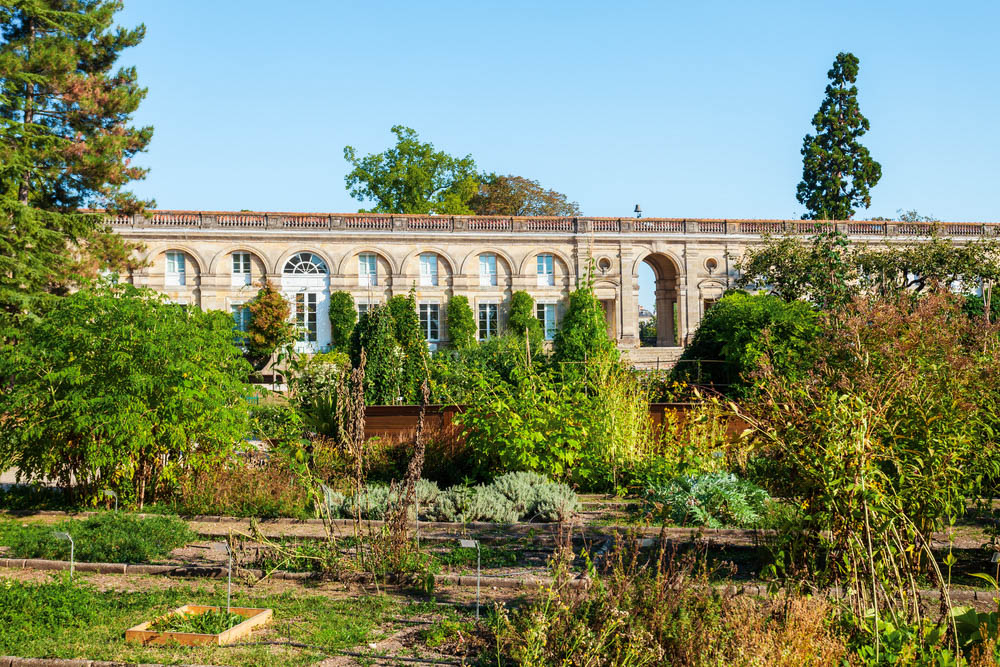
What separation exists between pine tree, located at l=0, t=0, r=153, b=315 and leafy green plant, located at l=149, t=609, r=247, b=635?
13.0 m

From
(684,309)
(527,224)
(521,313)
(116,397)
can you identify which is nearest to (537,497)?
(116,397)

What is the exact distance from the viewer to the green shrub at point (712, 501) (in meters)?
7.96

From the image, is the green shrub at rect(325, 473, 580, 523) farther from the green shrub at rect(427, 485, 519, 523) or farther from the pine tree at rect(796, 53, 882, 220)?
the pine tree at rect(796, 53, 882, 220)

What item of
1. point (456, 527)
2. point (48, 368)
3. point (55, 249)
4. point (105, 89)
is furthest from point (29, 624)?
point (105, 89)

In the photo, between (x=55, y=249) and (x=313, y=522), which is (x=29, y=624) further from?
(x=55, y=249)

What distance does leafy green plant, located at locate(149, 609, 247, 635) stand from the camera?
5.11 metres

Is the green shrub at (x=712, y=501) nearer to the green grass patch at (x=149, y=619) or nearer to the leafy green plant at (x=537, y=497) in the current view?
the leafy green plant at (x=537, y=497)

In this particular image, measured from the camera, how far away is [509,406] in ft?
32.3

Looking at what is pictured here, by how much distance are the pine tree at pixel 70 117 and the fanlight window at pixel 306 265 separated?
11418mm

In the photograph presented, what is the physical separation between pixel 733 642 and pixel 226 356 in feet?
24.1

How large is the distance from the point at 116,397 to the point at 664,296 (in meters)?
32.6

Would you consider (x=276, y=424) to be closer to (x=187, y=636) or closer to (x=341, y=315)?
(x=187, y=636)

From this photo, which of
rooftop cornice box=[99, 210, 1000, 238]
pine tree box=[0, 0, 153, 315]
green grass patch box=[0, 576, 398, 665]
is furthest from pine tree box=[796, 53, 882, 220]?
green grass patch box=[0, 576, 398, 665]

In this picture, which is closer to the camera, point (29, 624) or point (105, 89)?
point (29, 624)
